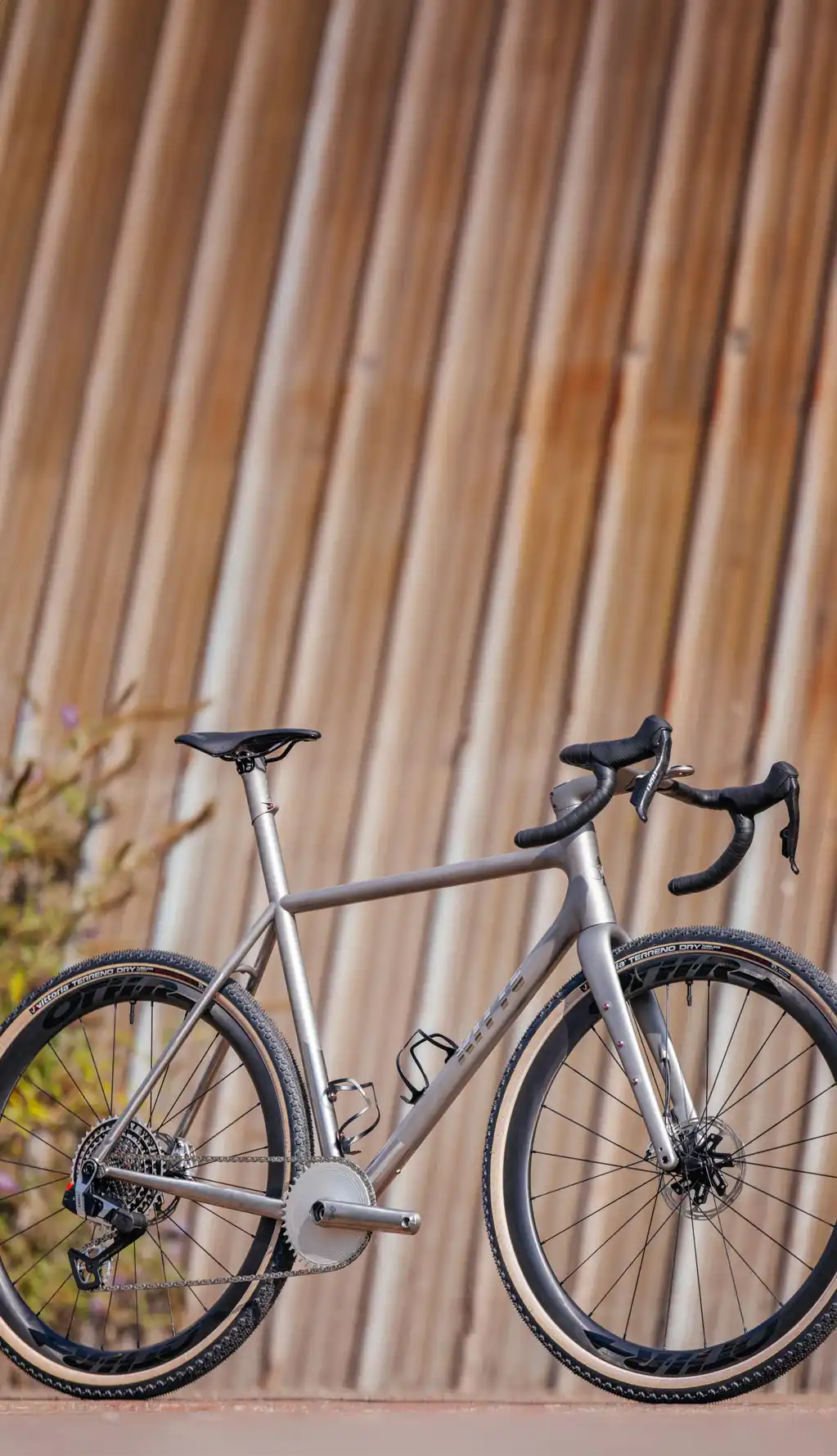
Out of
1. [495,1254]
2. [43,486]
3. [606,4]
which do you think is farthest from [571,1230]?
[606,4]

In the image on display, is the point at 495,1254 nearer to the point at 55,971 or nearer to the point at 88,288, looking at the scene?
the point at 55,971

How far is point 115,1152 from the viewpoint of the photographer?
2.07 m

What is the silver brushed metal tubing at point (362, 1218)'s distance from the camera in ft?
6.05

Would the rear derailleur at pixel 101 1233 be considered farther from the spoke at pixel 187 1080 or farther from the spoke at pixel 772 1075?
the spoke at pixel 772 1075

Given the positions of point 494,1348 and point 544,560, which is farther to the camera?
point 544,560

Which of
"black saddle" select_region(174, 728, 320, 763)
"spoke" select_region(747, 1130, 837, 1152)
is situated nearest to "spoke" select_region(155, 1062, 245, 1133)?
"black saddle" select_region(174, 728, 320, 763)

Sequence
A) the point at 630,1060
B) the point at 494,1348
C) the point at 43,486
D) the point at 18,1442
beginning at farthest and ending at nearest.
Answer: the point at 43,486 < the point at 494,1348 < the point at 18,1442 < the point at 630,1060

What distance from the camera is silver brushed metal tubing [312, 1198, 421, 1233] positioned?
6.05 ft

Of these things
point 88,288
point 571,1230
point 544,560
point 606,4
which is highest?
Answer: point 606,4

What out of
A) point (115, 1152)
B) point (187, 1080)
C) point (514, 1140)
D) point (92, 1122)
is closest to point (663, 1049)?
point (514, 1140)

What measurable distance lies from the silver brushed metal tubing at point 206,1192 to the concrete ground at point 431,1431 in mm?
373

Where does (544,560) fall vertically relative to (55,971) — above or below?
above

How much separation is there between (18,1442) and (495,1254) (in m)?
0.78

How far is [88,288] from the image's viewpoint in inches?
111
